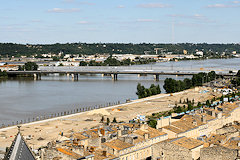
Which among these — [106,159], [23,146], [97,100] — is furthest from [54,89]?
[23,146]

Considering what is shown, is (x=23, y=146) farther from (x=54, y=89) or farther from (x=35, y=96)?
(x=54, y=89)

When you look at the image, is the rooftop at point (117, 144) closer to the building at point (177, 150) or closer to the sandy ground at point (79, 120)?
the building at point (177, 150)

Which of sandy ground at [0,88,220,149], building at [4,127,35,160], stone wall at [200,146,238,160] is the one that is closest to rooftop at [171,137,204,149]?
stone wall at [200,146,238,160]

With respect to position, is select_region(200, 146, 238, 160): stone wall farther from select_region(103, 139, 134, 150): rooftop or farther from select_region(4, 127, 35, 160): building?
select_region(4, 127, 35, 160): building

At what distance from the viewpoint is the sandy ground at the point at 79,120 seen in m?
32.0

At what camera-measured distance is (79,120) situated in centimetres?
3978

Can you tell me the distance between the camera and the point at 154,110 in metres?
45.5

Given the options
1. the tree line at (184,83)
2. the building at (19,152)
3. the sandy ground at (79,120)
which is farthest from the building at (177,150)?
the tree line at (184,83)

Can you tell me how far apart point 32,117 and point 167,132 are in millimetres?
22098

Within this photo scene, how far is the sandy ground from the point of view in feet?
105

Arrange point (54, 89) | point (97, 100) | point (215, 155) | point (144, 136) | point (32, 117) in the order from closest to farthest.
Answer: point (215, 155)
point (144, 136)
point (32, 117)
point (97, 100)
point (54, 89)

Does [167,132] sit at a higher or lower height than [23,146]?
lower

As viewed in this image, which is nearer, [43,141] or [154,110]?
[43,141]

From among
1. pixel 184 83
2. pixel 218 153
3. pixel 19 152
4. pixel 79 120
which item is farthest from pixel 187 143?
pixel 184 83
